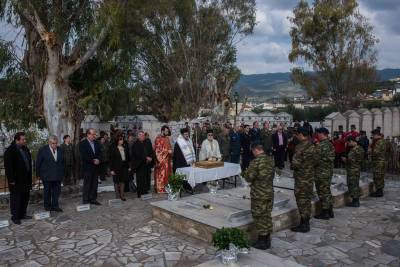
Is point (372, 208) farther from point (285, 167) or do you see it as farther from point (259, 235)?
point (285, 167)

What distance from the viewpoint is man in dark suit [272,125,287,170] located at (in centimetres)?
1473

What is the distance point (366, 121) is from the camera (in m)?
20.0

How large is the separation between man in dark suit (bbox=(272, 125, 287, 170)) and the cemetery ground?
231 inches

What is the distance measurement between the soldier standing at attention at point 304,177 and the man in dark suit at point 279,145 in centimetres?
725

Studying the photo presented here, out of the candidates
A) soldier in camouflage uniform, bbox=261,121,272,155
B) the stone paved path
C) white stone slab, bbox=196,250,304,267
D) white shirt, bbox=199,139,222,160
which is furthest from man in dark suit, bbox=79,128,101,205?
soldier in camouflage uniform, bbox=261,121,272,155

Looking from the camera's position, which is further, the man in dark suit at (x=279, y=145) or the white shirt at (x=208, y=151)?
the man in dark suit at (x=279, y=145)

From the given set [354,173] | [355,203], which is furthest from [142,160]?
[355,203]

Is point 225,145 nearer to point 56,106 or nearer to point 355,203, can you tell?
point 355,203

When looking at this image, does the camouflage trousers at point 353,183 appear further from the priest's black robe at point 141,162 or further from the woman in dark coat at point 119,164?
the woman in dark coat at point 119,164

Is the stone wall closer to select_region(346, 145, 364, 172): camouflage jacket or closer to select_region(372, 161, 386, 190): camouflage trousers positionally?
select_region(372, 161, 386, 190): camouflage trousers

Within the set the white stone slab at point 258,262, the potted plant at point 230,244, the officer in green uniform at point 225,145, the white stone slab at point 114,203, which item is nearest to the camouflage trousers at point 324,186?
the white stone slab at point 258,262

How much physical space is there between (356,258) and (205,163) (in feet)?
15.1

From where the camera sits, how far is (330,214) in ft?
27.4

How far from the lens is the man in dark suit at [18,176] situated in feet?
26.4
